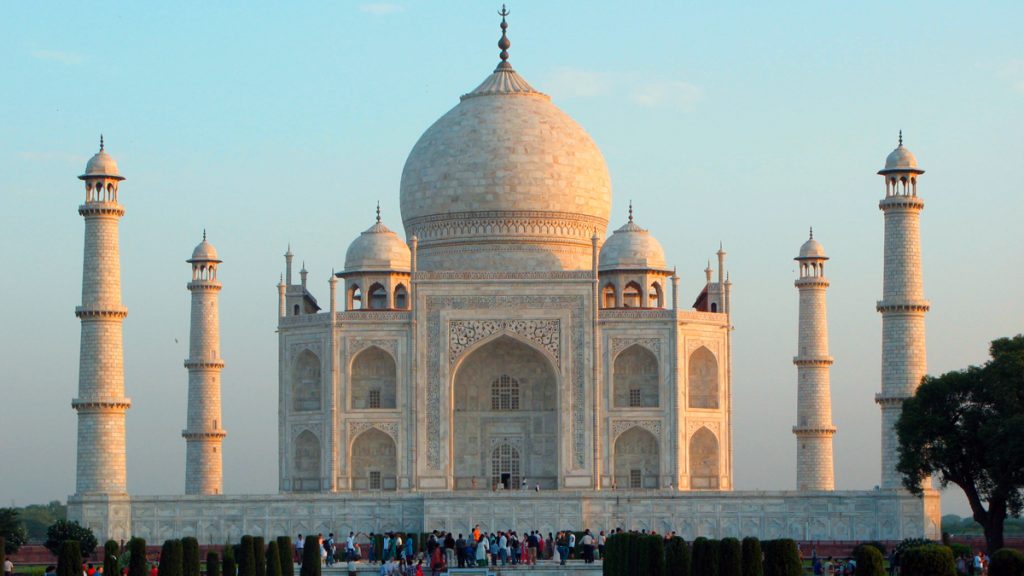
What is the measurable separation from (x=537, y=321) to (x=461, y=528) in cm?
505

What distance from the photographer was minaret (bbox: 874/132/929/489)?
3622 centimetres

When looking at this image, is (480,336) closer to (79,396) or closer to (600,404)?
(600,404)

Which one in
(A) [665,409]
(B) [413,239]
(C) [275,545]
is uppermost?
(B) [413,239]

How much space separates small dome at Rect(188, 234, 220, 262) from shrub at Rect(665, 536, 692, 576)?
20.1 metres

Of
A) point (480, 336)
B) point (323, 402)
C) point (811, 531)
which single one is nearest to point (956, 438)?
point (811, 531)

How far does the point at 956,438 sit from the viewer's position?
107 ft

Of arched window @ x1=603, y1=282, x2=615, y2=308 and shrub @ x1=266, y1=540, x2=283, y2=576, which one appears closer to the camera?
shrub @ x1=266, y1=540, x2=283, y2=576

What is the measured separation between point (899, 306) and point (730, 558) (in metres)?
14.2

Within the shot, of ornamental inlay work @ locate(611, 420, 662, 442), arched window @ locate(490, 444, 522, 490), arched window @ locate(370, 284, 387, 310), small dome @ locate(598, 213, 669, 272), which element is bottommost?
arched window @ locate(490, 444, 522, 490)

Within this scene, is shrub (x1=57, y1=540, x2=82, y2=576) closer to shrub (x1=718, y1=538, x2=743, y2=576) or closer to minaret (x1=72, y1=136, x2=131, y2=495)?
shrub (x1=718, y1=538, x2=743, y2=576)

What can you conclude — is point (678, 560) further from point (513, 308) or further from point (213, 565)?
point (513, 308)

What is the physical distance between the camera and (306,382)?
40.2 metres

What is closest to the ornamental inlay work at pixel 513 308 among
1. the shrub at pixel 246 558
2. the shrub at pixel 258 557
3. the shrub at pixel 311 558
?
the shrub at pixel 311 558

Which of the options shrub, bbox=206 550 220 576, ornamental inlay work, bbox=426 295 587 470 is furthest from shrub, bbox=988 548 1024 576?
ornamental inlay work, bbox=426 295 587 470
